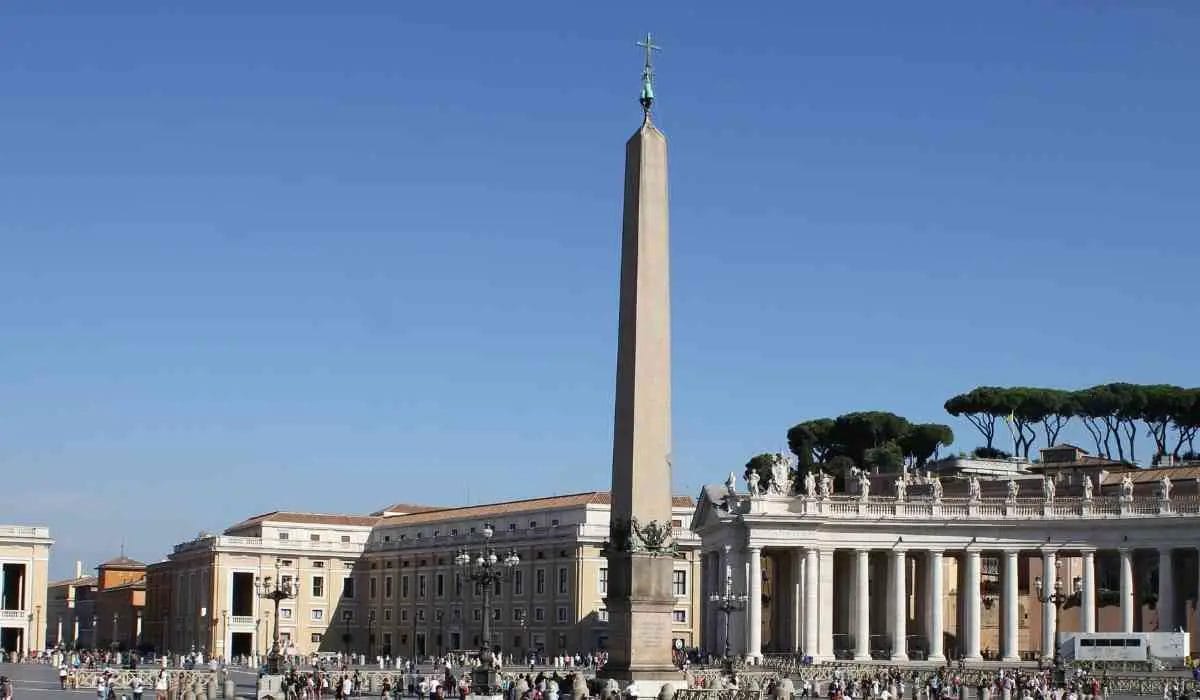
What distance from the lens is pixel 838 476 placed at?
3730 inches

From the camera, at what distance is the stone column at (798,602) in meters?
68.3

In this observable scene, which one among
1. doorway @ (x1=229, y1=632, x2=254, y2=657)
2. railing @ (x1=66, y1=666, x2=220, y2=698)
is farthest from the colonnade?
doorway @ (x1=229, y1=632, x2=254, y2=657)

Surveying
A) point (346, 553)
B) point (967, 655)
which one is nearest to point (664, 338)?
point (967, 655)

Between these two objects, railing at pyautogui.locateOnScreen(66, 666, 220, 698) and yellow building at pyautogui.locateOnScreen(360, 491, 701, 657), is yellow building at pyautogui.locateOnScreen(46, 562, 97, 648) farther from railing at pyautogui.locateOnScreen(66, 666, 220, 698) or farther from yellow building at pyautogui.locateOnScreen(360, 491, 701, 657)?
railing at pyautogui.locateOnScreen(66, 666, 220, 698)

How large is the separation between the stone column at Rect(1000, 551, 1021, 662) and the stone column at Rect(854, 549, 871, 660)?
510 cm

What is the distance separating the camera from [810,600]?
68.5m

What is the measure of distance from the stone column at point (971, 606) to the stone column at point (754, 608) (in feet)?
25.9

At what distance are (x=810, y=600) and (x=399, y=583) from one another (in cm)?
4260

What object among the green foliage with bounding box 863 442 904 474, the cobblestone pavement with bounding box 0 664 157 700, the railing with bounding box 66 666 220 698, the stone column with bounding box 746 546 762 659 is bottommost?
the cobblestone pavement with bounding box 0 664 157 700

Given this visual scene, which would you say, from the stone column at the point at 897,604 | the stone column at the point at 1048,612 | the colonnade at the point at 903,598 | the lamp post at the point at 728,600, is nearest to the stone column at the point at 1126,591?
the colonnade at the point at 903,598

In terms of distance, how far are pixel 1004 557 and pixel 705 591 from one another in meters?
13.1

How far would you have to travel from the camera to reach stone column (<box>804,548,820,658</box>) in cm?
6788

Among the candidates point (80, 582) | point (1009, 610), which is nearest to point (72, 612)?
point (80, 582)

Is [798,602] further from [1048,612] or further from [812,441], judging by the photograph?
[812,441]
